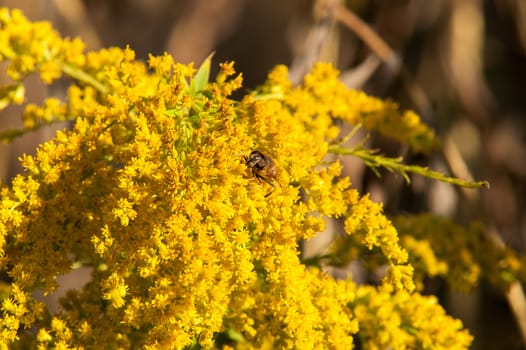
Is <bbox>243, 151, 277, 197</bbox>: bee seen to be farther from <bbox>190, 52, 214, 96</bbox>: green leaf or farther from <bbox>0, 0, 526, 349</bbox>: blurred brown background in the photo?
<bbox>0, 0, 526, 349</bbox>: blurred brown background

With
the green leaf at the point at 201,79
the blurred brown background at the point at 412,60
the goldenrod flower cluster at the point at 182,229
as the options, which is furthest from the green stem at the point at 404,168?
the blurred brown background at the point at 412,60

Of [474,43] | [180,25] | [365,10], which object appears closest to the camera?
[365,10]

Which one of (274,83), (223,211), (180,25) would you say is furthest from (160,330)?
(180,25)

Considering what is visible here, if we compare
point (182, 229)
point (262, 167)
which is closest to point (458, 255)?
point (262, 167)

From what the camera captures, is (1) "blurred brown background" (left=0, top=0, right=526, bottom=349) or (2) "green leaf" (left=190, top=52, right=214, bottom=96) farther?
(1) "blurred brown background" (left=0, top=0, right=526, bottom=349)

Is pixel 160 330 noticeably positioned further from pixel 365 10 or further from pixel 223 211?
pixel 365 10

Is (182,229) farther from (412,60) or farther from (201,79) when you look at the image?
(412,60)

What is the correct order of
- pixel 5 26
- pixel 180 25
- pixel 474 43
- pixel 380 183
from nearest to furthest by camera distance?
1. pixel 5 26
2. pixel 380 183
3. pixel 474 43
4. pixel 180 25

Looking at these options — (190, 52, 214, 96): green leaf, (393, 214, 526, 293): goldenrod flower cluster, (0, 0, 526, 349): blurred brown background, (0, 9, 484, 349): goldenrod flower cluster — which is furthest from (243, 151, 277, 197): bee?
(0, 0, 526, 349): blurred brown background
